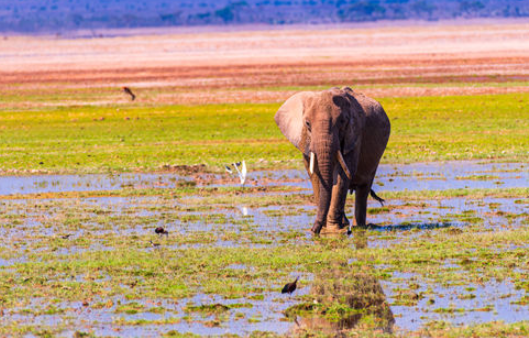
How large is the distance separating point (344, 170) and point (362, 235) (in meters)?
1.27

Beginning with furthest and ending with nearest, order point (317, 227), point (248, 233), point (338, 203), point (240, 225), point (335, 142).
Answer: point (240, 225) < point (248, 233) < point (338, 203) < point (317, 227) < point (335, 142)

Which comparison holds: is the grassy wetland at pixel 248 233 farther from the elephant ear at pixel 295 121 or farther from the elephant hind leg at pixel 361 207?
the elephant ear at pixel 295 121

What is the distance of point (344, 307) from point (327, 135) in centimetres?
508

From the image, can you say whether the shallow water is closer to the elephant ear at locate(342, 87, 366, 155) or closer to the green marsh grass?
the elephant ear at locate(342, 87, 366, 155)

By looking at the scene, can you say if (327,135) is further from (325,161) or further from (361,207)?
(361,207)

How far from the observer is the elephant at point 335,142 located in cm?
1691

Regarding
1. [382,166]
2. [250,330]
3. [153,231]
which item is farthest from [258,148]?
[250,330]

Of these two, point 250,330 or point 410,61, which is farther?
point 410,61

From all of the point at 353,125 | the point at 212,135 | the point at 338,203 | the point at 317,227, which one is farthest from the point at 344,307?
the point at 212,135

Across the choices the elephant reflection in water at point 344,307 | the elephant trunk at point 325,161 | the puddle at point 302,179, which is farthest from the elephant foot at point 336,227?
the puddle at point 302,179

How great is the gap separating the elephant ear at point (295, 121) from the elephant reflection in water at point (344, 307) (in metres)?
4.08

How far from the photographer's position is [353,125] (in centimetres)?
1762

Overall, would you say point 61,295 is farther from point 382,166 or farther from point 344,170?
point 382,166

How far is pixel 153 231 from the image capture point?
18.5m
